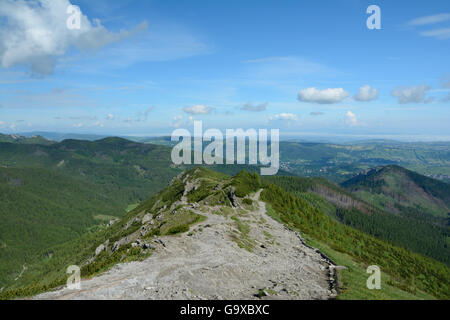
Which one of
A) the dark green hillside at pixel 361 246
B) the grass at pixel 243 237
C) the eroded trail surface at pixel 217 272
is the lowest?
the dark green hillside at pixel 361 246

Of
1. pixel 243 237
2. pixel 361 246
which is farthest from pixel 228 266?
pixel 361 246

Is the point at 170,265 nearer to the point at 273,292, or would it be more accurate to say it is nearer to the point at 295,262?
the point at 273,292

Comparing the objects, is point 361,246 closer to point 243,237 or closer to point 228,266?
point 243,237

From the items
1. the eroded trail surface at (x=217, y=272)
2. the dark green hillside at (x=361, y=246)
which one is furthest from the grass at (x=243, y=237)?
the dark green hillside at (x=361, y=246)

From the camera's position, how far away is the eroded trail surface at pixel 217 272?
3081 cm

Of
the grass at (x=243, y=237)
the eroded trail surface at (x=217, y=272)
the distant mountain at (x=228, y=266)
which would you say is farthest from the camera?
the grass at (x=243, y=237)

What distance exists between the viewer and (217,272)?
3784cm

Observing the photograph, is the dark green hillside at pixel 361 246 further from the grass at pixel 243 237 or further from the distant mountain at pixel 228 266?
the grass at pixel 243 237

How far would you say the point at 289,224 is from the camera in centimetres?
9238

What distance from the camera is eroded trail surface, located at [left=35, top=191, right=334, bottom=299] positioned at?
101ft

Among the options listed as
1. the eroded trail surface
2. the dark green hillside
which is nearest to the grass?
the eroded trail surface

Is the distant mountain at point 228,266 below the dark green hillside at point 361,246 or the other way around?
the other way around

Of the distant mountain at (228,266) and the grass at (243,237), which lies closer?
the distant mountain at (228,266)
